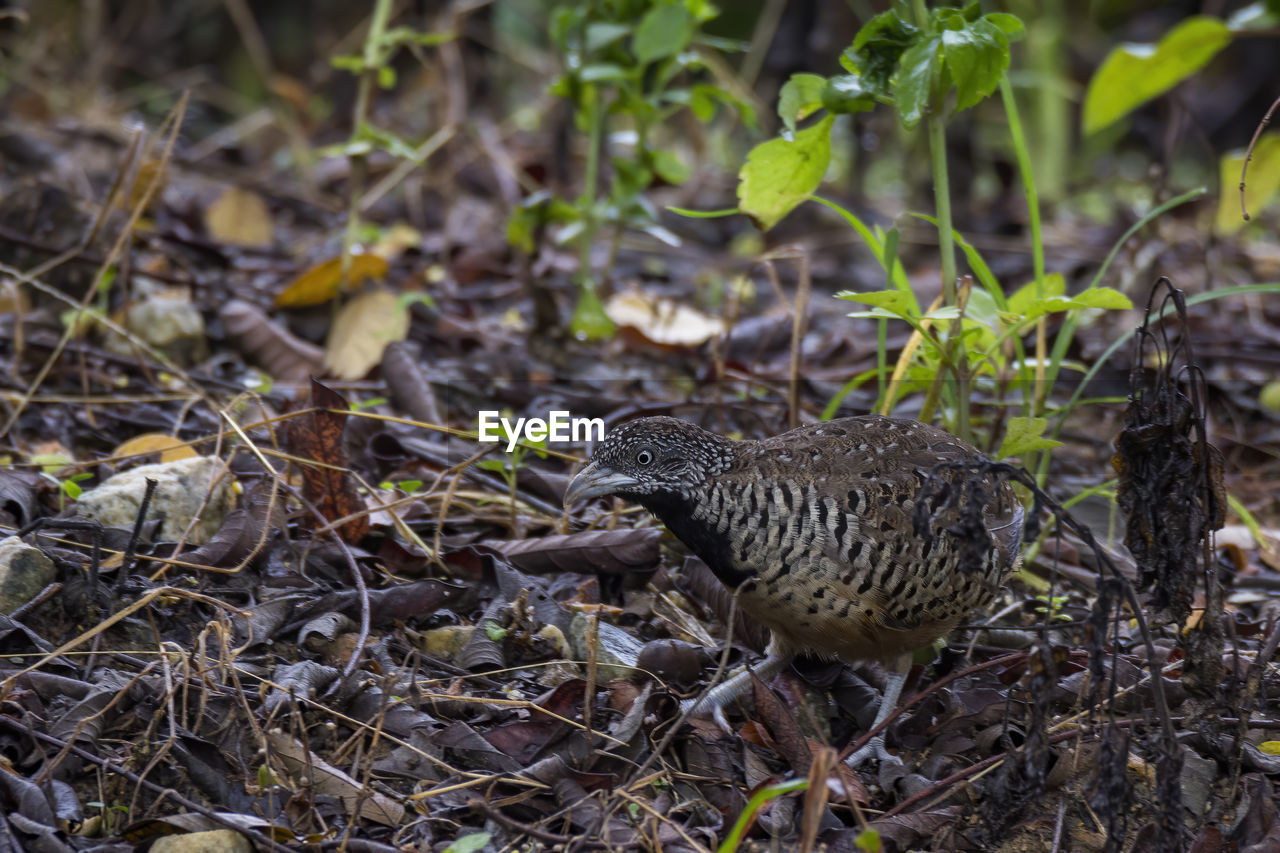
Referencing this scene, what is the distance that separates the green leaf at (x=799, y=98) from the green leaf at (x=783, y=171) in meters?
0.05

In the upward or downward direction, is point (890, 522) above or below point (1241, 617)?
above

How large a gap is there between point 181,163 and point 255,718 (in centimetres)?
416

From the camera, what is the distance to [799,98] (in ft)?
10.6

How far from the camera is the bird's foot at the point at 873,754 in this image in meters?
2.92

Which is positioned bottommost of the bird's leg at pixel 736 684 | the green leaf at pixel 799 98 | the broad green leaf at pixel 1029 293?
the bird's leg at pixel 736 684

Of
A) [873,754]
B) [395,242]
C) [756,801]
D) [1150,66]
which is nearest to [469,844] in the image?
[756,801]

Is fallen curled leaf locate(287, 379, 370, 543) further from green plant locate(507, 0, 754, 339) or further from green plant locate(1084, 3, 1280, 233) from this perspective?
green plant locate(1084, 3, 1280, 233)

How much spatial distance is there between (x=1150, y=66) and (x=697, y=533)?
9.36ft

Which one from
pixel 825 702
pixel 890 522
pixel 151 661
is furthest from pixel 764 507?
pixel 151 661

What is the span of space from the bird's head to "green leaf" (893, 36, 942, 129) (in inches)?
36.1

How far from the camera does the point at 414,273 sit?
550 centimetres

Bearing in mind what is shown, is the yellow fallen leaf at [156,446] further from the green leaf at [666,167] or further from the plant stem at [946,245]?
the plant stem at [946,245]

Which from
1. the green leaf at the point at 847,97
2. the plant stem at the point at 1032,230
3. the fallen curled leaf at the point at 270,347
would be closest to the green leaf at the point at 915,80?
the green leaf at the point at 847,97

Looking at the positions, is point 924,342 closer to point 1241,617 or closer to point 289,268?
point 1241,617
